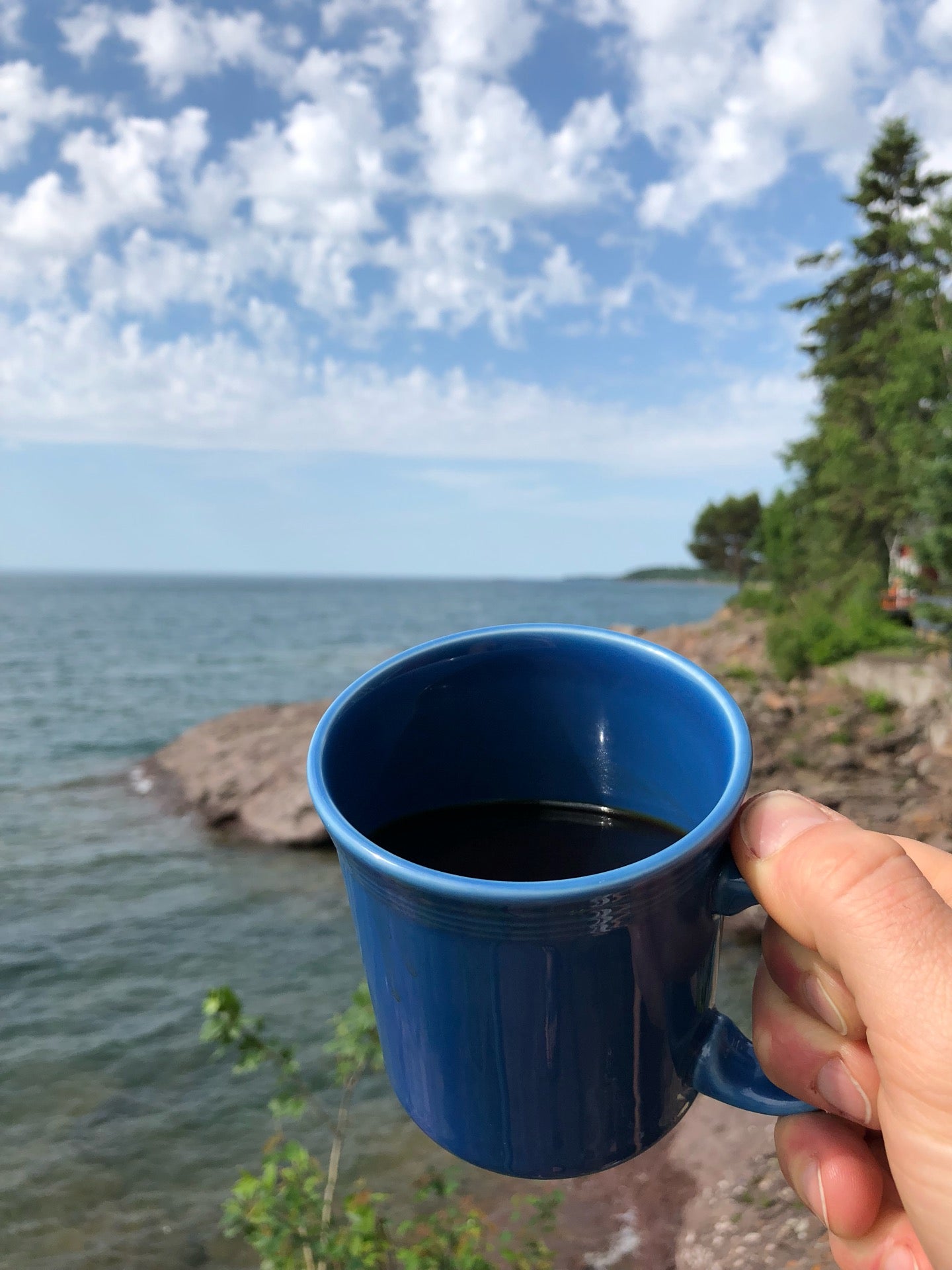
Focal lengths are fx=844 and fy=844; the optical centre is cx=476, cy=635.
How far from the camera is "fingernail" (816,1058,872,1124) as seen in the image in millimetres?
1192

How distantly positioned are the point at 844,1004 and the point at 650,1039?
0.32 meters

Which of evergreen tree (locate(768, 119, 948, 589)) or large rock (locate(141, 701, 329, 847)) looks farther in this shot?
evergreen tree (locate(768, 119, 948, 589))

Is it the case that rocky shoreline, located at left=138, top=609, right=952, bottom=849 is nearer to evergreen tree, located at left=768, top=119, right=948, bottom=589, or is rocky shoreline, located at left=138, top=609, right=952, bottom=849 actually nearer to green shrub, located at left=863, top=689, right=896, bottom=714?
green shrub, located at left=863, top=689, right=896, bottom=714

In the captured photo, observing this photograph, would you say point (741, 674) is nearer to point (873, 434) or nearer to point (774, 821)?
point (873, 434)

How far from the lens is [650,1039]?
1.06 m

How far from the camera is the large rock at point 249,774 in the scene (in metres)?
12.6

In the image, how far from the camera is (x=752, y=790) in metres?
12.1

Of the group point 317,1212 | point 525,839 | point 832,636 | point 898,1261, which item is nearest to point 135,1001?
point 317,1212

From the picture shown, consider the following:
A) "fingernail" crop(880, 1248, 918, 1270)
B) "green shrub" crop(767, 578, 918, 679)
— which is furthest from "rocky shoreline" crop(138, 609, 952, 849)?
"fingernail" crop(880, 1248, 918, 1270)

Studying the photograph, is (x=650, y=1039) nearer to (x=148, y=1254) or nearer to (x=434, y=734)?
(x=434, y=734)

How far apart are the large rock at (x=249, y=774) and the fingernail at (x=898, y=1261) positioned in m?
10.2

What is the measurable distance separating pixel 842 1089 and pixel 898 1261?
378 mm

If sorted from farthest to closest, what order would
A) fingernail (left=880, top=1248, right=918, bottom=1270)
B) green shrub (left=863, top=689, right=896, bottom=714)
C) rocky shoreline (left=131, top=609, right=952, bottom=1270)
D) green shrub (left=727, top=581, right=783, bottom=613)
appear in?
green shrub (left=727, top=581, right=783, bottom=613) → green shrub (left=863, top=689, right=896, bottom=714) → rocky shoreline (left=131, top=609, right=952, bottom=1270) → fingernail (left=880, top=1248, right=918, bottom=1270)

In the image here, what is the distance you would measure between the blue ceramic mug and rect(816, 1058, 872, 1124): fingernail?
5 centimetres
